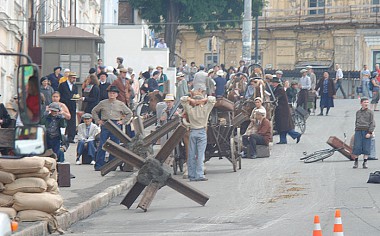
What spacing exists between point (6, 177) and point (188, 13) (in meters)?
48.7

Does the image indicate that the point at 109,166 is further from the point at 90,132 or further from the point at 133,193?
the point at 133,193

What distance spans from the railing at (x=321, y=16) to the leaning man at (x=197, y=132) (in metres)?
51.8

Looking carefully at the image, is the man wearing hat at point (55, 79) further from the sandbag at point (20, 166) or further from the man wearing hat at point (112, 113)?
the sandbag at point (20, 166)

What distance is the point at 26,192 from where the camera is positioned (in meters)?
15.3

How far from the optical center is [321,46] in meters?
75.2

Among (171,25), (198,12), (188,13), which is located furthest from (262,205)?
(188,13)

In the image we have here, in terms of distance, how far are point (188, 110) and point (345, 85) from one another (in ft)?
136

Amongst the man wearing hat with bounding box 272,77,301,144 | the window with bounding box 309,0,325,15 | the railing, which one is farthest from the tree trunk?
the man wearing hat with bounding box 272,77,301,144

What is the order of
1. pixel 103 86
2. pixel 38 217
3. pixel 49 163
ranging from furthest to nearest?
pixel 103 86 → pixel 49 163 → pixel 38 217

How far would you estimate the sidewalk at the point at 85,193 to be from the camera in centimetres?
1486

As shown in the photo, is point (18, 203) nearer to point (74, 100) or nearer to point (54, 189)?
point (54, 189)

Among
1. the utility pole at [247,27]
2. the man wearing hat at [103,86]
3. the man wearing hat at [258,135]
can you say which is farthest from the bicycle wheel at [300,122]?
the utility pole at [247,27]

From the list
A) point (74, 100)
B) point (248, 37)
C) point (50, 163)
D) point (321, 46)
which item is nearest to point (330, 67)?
point (321, 46)

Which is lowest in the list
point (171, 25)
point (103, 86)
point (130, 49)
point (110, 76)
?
point (103, 86)
